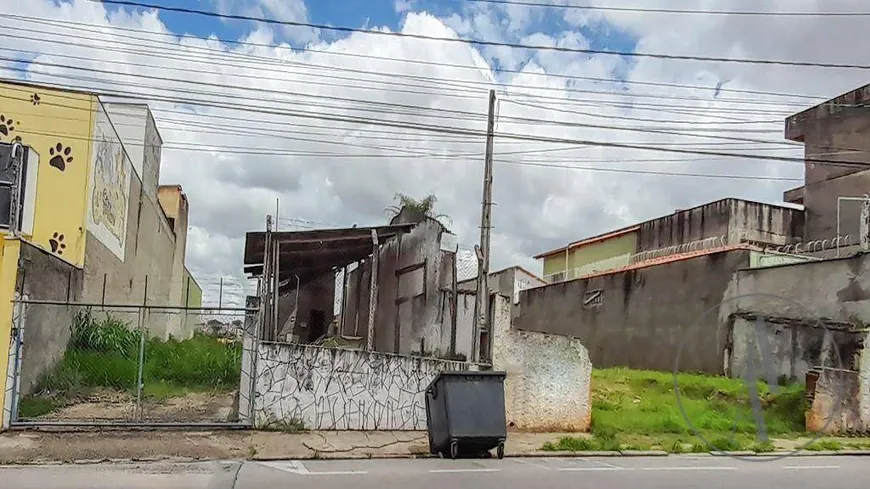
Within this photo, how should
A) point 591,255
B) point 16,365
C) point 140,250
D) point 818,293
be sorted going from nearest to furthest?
point 16,365 < point 818,293 < point 140,250 < point 591,255

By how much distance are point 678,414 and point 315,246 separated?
8704 millimetres

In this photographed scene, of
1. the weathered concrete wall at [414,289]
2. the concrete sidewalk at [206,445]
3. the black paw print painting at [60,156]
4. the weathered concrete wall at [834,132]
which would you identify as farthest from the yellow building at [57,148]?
the weathered concrete wall at [834,132]

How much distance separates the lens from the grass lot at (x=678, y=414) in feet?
45.1

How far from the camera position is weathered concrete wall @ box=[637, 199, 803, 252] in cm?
2986

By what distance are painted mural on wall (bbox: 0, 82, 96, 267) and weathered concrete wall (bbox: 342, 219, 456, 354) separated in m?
7.57

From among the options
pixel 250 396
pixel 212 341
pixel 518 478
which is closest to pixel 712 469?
pixel 518 478

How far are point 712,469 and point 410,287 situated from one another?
10609 mm

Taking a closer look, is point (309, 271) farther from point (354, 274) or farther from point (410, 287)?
point (410, 287)

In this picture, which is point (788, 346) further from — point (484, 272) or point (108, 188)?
point (108, 188)

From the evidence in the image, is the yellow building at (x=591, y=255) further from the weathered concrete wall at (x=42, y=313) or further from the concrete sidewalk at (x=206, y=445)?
the weathered concrete wall at (x=42, y=313)

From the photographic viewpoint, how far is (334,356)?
14195 mm

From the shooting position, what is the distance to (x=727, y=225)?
29797 mm

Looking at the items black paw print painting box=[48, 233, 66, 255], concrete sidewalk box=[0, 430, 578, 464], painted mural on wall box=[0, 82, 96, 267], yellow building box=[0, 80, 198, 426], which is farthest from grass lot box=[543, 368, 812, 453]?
painted mural on wall box=[0, 82, 96, 267]

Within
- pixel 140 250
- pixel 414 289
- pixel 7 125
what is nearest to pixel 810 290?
pixel 414 289
